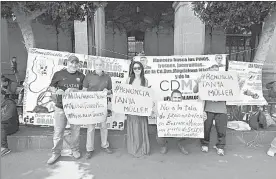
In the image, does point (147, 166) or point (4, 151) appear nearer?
point (147, 166)

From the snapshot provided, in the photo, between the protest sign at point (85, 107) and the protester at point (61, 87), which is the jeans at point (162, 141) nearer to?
the protest sign at point (85, 107)

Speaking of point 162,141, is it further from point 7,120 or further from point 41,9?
point 41,9

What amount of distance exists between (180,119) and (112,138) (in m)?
1.32

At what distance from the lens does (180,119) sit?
3754mm

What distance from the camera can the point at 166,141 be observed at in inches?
160

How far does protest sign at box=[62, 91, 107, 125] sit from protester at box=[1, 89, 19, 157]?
50.9 inches

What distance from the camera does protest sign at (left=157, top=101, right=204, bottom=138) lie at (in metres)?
3.74

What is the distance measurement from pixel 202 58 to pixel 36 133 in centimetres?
355

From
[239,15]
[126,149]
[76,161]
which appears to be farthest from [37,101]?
[239,15]

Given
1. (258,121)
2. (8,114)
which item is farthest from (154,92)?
(8,114)

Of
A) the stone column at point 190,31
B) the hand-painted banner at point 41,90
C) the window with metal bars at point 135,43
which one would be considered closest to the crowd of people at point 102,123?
the hand-painted banner at point 41,90

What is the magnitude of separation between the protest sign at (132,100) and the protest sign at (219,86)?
91 cm

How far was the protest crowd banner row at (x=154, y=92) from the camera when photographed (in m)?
3.72

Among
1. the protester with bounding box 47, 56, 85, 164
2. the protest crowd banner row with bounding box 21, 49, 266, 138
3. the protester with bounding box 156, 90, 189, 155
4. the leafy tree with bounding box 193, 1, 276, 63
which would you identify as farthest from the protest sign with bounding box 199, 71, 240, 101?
the protester with bounding box 47, 56, 85, 164
